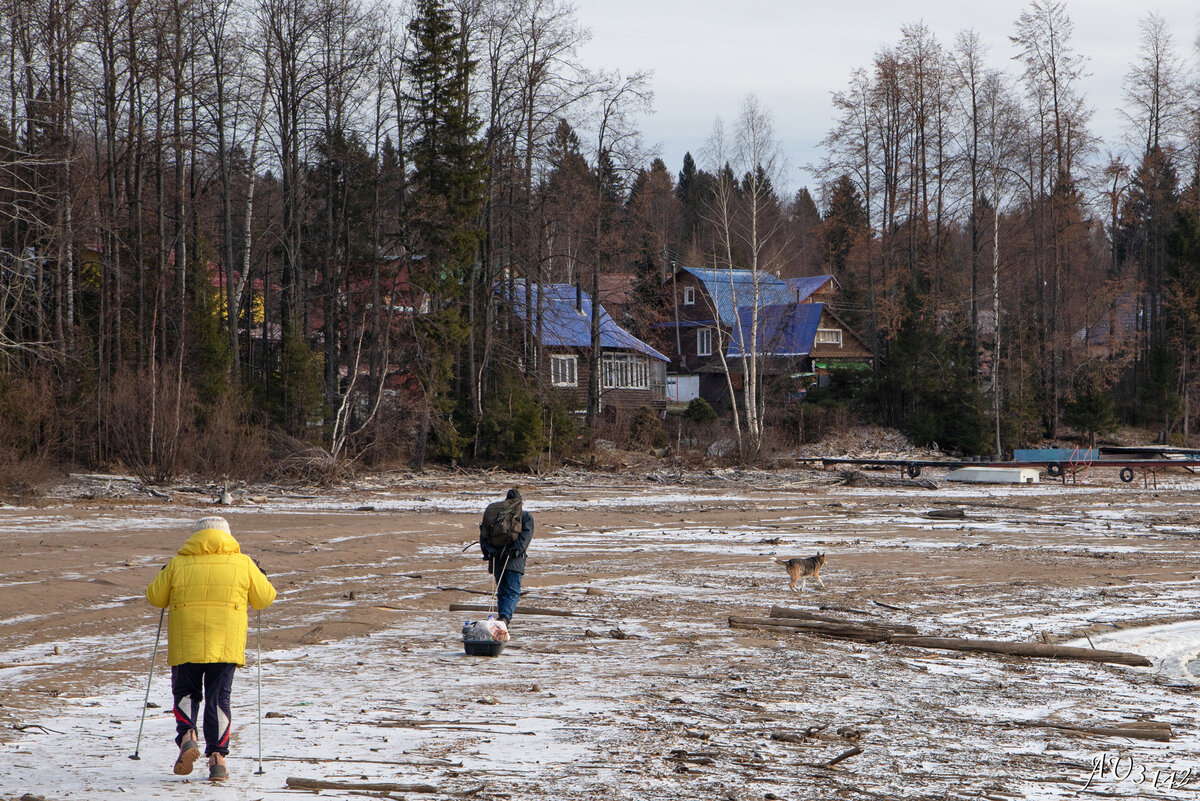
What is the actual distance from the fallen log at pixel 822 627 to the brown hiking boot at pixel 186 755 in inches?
258

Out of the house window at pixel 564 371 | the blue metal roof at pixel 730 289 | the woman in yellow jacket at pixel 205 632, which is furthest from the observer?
the blue metal roof at pixel 730 289

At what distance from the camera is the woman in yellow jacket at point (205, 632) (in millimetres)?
6473

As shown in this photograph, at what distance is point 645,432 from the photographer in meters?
44.7

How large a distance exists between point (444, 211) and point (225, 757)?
106 ft

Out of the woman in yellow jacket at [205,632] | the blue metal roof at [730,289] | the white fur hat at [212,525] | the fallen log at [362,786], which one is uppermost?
the blue metal roof at [730,289]

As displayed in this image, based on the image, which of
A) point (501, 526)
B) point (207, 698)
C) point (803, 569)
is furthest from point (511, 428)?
point (207, 698)

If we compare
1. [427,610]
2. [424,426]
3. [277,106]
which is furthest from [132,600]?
[277,106]

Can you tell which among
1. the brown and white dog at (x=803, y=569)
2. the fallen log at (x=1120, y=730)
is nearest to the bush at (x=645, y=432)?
the brown and white dog at (x=803, y=569)

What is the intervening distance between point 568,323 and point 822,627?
41.6m

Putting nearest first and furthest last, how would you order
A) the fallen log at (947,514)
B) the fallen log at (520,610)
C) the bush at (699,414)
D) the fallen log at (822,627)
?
the fallen log at (822,627), the fallen log at (520,610), the fallen log at (947,514), the bush at (699,414)

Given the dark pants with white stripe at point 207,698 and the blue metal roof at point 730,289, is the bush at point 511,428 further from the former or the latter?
the dark pants with white stripe at point 207,698

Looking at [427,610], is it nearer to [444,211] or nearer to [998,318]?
[444,211]

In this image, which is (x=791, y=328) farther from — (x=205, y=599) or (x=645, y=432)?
(x=205, y=599)

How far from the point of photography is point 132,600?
44.9ft
